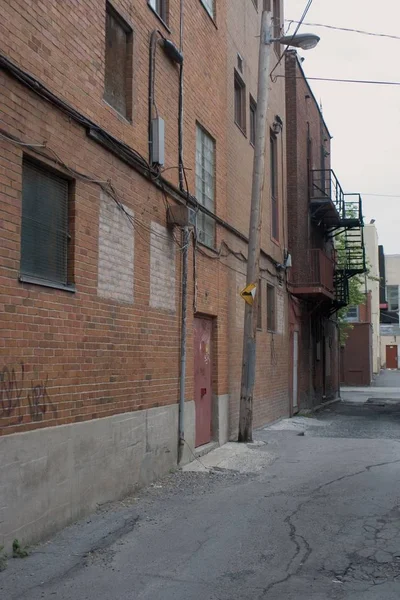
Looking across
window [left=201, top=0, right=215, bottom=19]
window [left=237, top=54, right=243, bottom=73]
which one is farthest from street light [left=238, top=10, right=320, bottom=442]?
window [left=237, top=54, right=243, bottom=73]

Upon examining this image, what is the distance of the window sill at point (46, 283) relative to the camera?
21.2 feet

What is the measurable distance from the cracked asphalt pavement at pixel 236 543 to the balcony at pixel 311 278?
10.4m

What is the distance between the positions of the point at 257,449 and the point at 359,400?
703 inches

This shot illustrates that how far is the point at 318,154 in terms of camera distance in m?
25.6

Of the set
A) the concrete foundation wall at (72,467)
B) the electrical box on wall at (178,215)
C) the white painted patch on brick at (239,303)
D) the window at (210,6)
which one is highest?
the window at (210,6)

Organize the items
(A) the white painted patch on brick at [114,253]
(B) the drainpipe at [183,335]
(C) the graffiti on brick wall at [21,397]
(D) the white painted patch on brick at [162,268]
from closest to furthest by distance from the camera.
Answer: (C) the graffiti on brick wall at [21,397], (A) the white painted patch on brick at [114,253], (D) the white painted patch on brick at [162,268], (B) the drainpipe at [183,335]

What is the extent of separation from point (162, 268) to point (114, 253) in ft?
5.53

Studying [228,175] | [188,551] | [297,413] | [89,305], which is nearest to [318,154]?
[297,413]

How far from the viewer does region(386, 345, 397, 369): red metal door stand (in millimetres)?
74562

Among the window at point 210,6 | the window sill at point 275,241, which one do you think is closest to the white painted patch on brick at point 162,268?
the window at point 210,6

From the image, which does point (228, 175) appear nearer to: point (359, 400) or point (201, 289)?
point (201, 289)

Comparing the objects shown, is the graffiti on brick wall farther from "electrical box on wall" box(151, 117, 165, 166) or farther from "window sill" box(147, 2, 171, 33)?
"window sill" box(147, 2, 171, 33)

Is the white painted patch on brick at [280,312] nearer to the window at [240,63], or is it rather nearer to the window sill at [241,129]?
the window sill at [241,129]

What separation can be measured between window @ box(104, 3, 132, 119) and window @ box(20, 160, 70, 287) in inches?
77.4
